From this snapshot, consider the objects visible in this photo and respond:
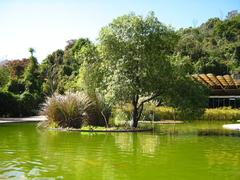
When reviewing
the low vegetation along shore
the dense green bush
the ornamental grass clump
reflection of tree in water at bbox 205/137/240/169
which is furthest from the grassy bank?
reflection of tree in water at bbox 205/137/240/169

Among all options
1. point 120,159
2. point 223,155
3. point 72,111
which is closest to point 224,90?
point 72,111

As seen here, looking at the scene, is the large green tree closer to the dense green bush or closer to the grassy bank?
the grassy bank

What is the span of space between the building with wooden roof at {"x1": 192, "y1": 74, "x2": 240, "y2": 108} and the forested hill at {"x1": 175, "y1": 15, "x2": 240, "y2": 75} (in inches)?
342

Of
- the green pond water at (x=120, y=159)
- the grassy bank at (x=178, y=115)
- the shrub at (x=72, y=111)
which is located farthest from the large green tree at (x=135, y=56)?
the grassy bank at (x=178, y=115)

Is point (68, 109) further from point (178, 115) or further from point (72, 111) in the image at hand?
point (178, 115)

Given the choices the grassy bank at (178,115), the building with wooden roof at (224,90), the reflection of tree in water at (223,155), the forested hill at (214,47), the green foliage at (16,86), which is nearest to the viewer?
the reflection of tree in water at (223,155)

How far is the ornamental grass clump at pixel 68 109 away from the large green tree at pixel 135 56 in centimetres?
130

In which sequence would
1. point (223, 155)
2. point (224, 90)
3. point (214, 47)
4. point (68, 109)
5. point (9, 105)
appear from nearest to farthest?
point (223, 155), point (68, 109), point (9, 105), point (224, 90), point (214, 47)

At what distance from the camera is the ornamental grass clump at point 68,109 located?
23.0 metres

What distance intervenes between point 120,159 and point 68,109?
11.5 meters

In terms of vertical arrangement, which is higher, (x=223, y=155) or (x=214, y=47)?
(x=214, y=47)

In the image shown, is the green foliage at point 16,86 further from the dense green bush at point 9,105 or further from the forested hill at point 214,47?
the forested hill at point 214,47

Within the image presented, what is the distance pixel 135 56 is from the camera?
22.7 m

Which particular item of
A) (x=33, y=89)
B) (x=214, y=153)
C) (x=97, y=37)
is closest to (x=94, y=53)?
(x=97, y=37)
